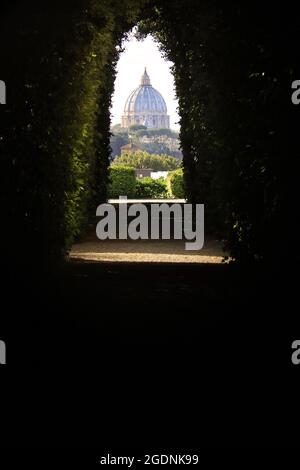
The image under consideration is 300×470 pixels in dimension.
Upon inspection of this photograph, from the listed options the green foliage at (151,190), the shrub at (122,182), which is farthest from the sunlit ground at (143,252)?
the green foliage at (151,190)

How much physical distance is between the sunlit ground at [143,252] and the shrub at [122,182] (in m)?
25.7

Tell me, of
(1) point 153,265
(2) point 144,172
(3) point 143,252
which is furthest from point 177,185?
(2) point 144,172

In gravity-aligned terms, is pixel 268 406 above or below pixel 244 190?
below

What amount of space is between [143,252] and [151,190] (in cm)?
3279

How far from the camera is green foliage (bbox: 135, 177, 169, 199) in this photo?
1927 inches

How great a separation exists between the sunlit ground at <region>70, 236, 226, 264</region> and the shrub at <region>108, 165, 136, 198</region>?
25.7m

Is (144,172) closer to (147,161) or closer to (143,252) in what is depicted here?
(147,161)

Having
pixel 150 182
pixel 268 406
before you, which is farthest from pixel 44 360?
pixel 150 182

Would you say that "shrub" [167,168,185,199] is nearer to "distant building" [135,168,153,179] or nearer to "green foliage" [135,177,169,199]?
"green foliage" [135,177,169,199]

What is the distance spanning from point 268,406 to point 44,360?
2.07 m

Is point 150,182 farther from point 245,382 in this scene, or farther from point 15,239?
point 245,382

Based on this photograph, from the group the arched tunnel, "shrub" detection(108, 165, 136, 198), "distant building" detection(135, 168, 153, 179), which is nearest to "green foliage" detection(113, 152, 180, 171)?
"distant building" detection(135, 168, 153, 179)

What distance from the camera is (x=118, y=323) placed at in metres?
7.82

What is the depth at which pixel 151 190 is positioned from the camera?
49344 millimetres
